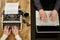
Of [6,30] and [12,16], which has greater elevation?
[12,16]

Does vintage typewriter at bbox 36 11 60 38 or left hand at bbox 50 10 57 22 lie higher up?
left hand at bbox 50 10 57 22

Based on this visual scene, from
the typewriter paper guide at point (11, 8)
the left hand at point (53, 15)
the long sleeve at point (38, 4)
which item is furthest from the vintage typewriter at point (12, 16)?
the left hand at point (53, 15)

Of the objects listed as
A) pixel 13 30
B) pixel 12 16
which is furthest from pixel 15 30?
pixel 12 16

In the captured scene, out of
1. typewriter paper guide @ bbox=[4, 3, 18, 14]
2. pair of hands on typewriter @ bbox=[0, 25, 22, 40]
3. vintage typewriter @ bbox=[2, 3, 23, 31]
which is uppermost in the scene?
typewriter paper guide @ bbox=[4, 3, 18, 14]

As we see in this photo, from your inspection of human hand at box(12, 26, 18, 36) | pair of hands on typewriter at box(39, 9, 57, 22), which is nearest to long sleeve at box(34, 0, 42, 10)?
pair of hands on typewriter at box(39, 9, 57, 22)

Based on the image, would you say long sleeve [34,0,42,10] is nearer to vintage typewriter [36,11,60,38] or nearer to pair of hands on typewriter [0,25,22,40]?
vintage typewriter [36,11,60,38]

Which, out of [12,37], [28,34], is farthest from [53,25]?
[12,37]

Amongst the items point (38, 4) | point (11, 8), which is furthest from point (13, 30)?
point (38, 4)

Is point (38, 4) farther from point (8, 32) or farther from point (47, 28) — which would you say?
point (8, 32)

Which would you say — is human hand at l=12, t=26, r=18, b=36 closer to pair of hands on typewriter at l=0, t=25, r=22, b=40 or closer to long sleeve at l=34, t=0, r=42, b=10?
pair of hands on typewriter at l=0, t=25, r=22, b=40

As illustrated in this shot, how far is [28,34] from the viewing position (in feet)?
3.83

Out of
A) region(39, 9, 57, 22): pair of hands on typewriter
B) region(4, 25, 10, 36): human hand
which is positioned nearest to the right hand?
region(39, 9, 57, 22): pair of hands on typewriter

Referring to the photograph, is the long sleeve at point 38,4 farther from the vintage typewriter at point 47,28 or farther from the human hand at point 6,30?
the human hand at point 6,30

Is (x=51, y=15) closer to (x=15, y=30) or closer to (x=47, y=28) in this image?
(x=47, y=28)
